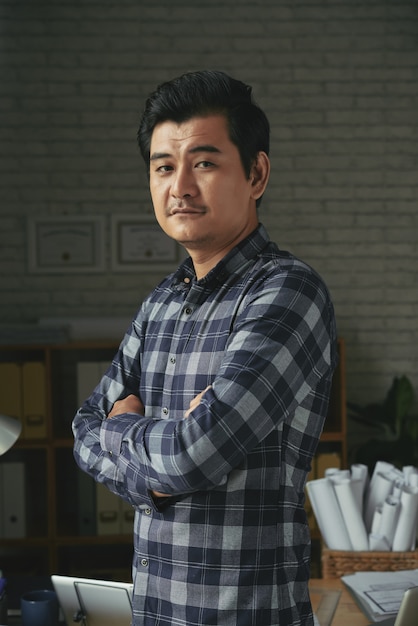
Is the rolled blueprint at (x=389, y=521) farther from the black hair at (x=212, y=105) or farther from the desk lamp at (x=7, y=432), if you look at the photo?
the black hair at (x=212, y=105)

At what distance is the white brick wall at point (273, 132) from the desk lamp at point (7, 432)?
294cm

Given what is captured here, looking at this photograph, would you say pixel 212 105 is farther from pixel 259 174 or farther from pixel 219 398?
pixel 219 398

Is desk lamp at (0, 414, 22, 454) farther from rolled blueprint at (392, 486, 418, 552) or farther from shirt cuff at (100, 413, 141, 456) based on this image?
rolled blueprint at (392, 486, 418, 552)

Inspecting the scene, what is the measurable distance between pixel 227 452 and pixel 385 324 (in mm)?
3769

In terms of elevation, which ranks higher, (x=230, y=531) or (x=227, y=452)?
(x=227, y=452)

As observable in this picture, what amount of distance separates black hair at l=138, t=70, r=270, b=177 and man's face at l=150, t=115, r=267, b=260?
0.02m

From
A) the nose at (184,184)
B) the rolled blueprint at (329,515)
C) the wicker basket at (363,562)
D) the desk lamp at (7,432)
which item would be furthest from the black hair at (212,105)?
the wicker basket at (363,562)

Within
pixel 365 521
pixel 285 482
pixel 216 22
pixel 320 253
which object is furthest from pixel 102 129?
pixel 285 482

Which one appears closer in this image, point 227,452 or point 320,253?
point 227,452

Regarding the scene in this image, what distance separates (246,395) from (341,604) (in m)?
1.28

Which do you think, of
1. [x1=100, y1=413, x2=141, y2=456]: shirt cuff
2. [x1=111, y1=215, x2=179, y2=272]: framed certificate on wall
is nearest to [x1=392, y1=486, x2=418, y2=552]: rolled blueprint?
[x1=100, y1=413, x2=141, y2=456]: shirt cuff

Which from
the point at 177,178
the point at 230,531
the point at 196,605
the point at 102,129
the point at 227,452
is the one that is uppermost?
the point at 102,129

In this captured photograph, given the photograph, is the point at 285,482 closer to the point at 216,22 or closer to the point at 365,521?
the point at 365,521

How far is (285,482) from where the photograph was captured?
1.41 m
